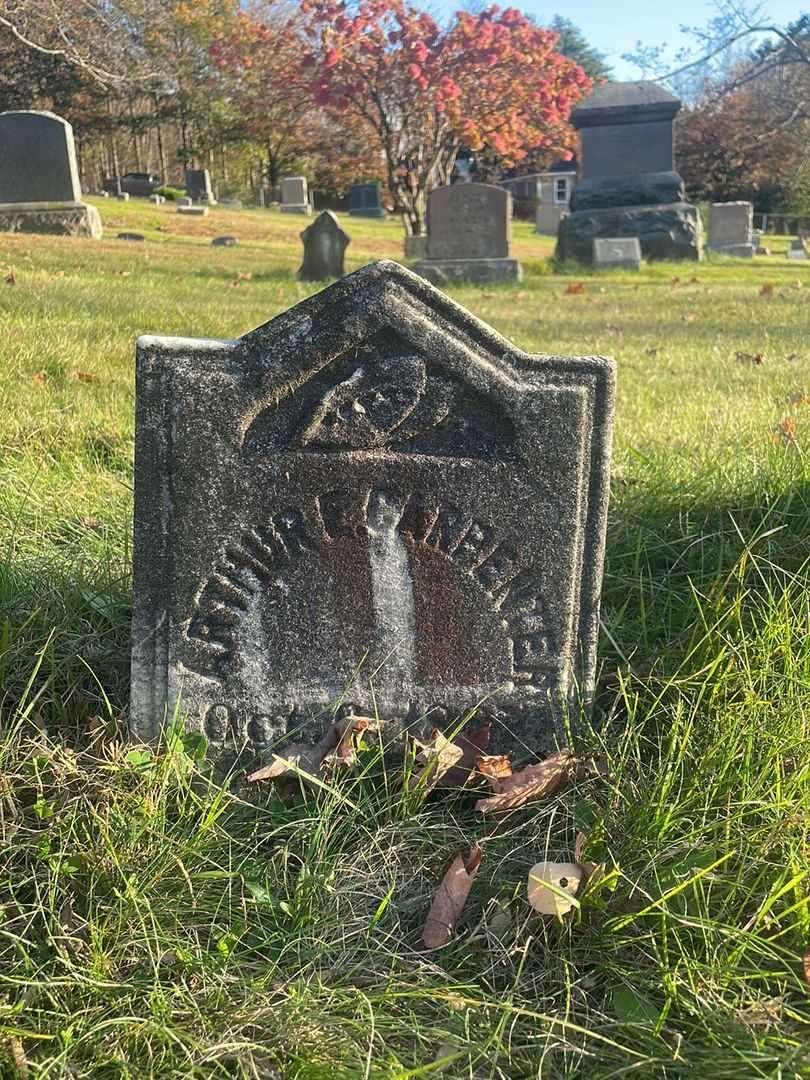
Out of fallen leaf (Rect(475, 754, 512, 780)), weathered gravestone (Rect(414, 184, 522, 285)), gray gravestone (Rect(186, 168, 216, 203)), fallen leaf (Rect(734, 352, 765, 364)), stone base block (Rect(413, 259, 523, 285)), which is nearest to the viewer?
fallen leaf (Rect(475, 754, 512, 780))

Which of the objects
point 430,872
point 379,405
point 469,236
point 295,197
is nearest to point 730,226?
point 469,236

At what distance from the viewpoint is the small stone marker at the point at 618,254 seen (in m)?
13.6

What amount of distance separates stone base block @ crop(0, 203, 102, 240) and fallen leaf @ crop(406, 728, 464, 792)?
545 inches

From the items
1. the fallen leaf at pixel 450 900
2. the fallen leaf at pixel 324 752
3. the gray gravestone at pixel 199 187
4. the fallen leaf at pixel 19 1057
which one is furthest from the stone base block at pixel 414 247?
the gray gravestone at pixel 199 187

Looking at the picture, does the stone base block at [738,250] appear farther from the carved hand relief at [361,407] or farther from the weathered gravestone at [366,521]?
the carved hand relief at [361,407]

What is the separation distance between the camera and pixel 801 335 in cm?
693

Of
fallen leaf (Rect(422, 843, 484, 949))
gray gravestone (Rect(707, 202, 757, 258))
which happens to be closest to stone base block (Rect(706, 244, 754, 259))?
gray gravestone (Rect(707, 202, 757, 258))

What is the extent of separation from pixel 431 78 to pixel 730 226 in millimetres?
9017

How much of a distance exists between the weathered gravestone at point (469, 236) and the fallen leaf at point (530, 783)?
10465mm

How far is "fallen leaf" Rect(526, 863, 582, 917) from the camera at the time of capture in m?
1.55

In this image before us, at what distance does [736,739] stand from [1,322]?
193 inches

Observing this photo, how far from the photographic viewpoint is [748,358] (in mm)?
5637

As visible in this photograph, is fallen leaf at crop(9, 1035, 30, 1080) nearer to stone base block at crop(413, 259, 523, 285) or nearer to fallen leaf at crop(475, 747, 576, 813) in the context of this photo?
fallen leaf at crop(475, 747, 576, 813)

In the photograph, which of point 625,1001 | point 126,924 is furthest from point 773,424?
point 126,924
